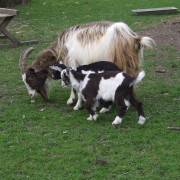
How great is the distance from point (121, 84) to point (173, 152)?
127 centimetres

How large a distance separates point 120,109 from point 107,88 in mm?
322

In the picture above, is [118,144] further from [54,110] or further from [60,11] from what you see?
[60,11]

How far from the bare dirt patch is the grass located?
1140 mm

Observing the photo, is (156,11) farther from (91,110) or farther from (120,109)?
(120,109)

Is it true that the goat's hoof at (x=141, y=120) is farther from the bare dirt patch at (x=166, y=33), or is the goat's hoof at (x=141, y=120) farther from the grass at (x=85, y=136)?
the bare dirt patch at (x=166, y=33)

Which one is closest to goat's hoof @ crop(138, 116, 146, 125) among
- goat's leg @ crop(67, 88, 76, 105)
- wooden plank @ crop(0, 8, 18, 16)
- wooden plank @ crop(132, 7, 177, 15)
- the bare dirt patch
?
goat's leg @ crop(67, 88, 76, 105)

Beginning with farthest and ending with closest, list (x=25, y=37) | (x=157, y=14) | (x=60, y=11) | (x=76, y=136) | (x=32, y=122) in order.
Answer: (x=60, y=11), (x=157, y=14), (x=25, y=37), (x=32, y=122), (x=76, y=136)

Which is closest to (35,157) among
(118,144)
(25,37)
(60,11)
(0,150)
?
(0,150)

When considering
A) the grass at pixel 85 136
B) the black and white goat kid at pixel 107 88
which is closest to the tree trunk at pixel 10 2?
the grass at pixel 85 136

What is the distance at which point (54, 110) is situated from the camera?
7930 millimetres

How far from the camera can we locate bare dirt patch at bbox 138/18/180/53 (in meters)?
11.9

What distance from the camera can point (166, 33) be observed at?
1273cm

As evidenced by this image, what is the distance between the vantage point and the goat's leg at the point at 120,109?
693cm

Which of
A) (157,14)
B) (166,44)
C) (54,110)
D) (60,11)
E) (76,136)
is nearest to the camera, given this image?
(76,136)
